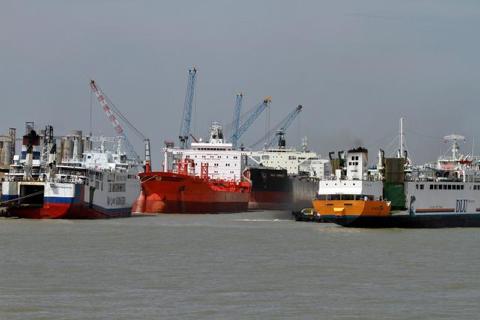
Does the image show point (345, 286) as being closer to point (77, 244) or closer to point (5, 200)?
point (77, 244)

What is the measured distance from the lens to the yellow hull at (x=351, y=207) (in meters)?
69.0

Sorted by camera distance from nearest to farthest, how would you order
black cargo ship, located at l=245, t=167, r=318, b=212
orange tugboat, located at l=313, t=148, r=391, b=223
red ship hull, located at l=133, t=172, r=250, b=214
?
orange tugboat, located at l=313, t=148, r=391, b=223 → red ship hull, located at l=133, t=172, r=250, b=214 → black cargo ship, located at l=245, t=167, r=318, b=212

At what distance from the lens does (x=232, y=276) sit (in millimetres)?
37906

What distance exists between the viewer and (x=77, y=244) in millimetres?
50594

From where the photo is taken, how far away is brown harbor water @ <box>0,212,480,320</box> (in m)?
30.8

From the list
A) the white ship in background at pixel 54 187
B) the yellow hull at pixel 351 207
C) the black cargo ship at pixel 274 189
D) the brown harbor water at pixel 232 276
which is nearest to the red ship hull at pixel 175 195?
the white ship in background at pixel 54 187

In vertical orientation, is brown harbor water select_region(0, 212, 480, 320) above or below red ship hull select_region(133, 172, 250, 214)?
below

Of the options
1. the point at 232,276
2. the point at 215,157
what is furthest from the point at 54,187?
the point at 215,157

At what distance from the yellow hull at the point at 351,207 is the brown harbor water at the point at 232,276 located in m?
8.00

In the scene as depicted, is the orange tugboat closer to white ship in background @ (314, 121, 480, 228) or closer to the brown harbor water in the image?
white ship in background @ (314, 121, 480, 228)

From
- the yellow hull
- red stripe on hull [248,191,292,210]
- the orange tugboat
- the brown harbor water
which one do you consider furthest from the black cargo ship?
the brown harbor water

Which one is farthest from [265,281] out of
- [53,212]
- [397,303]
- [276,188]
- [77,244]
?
[276,188]

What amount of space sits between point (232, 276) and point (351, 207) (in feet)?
106

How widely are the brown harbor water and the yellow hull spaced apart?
26.2ft
